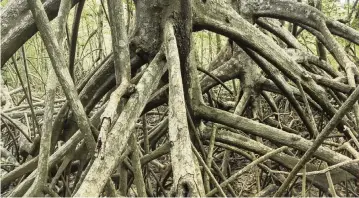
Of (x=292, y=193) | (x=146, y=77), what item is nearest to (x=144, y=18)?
(x=146, y=77)

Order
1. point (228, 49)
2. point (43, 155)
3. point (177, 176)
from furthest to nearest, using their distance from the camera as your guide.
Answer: point (228, 49), point (43, 155), point (177, 176)

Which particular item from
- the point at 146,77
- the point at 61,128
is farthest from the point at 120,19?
the point at 61,128

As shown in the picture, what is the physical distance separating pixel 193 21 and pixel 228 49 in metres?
1.09

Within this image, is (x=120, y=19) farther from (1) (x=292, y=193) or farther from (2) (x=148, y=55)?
(1) (x=292, y=193)

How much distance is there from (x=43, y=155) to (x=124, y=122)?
0.24 metres

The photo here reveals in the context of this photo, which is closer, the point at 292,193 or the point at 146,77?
the point at 146,77

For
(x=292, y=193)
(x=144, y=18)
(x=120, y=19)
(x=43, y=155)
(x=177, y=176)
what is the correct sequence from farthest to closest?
(x=292, y=193) → (x=144, y=18) → (x=120, y=19) → (x=43, y=155) → (x=177, y=176)

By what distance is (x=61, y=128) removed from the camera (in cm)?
213

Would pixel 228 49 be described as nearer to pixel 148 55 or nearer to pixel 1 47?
pixel 148 55

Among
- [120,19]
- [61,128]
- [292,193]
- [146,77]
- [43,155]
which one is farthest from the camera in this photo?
[292,193]

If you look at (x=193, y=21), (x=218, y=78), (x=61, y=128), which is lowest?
(x=61, y=128)

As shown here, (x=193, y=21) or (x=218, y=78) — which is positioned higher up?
(x=193, y=21)

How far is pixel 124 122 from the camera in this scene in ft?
4.00

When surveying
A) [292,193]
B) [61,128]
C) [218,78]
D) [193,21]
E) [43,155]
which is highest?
[193,21]
